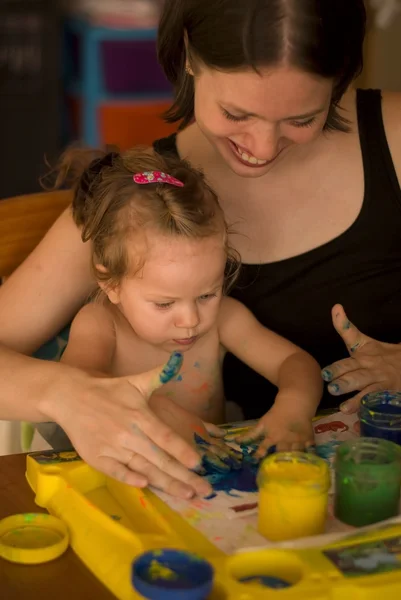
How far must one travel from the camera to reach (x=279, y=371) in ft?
5.26

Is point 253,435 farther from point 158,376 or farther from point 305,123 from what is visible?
point 305,123

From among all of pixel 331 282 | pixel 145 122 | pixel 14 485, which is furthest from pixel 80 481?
pixel 145 122

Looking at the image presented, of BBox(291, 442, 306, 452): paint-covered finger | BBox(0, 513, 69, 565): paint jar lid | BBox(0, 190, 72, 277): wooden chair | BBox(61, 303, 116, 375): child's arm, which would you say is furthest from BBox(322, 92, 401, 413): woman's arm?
BBox(0, 190, 72, 277): wooden chair

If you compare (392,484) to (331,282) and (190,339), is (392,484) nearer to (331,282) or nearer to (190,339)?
(190,339)

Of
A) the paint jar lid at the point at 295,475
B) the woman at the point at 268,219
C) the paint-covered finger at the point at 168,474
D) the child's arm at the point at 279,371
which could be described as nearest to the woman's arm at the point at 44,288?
the woman at the point at 268,219

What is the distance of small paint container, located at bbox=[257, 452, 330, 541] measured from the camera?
108 cm

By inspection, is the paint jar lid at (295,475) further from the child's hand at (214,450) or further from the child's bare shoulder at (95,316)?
the child's bare shoulder at (95,316)

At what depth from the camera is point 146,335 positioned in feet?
5.16

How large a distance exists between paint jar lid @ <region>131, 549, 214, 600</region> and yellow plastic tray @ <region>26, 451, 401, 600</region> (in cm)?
3

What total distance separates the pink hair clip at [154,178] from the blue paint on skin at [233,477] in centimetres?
47

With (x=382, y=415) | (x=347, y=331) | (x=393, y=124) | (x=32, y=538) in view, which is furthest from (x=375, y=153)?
(x=32, y=538)

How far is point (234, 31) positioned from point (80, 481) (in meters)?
0.64

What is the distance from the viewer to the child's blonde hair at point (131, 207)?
150 centimetres

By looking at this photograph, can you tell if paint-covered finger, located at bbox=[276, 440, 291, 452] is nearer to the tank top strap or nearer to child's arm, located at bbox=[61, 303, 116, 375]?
child's arm, located at bbox=[61, 303, 116, 375]
